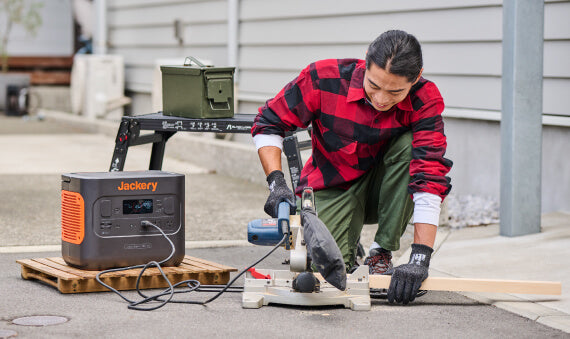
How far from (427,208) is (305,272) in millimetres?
689

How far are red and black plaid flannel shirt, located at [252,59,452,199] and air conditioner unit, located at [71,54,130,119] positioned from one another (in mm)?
10171

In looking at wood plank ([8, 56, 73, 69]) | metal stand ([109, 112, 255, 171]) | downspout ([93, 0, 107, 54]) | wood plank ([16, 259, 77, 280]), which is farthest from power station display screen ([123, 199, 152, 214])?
wood plank ([8, 56, 73, 69])

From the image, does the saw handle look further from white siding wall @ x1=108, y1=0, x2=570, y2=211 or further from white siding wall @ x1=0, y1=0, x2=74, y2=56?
white siding wall @ x1=0, y1=0, x2=74, y2=56

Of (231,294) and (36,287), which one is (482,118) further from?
(36,287)

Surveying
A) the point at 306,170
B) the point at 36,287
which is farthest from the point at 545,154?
the point at 36,287

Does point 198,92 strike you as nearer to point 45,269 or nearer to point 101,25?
point 45,269

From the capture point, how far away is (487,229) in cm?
679

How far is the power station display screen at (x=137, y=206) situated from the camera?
486 cm

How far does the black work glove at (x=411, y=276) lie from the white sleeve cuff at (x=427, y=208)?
0.44ft

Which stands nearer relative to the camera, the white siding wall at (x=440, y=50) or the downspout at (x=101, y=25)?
the white siding wall at (x=440, y=50)

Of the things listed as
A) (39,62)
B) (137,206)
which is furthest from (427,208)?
(39,62)

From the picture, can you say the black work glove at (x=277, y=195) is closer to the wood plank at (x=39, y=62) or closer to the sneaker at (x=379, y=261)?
the sneaker at (x=379, y=261)

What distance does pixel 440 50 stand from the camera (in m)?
8.22

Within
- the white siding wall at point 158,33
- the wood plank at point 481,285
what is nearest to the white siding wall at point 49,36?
the white siding wall at point 158,33
